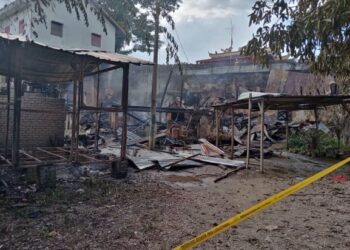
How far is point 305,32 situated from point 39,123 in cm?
885

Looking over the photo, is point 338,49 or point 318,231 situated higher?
point 338,49

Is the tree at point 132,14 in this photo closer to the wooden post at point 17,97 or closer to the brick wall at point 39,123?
the wooden post at point 17,97

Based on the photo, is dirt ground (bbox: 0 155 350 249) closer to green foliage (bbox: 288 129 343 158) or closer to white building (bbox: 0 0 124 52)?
green foliage (bbox: 288 129 343 158)

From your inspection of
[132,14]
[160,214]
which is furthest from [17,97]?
[160,214]

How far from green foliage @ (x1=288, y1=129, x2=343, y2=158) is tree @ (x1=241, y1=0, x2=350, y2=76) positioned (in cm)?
697

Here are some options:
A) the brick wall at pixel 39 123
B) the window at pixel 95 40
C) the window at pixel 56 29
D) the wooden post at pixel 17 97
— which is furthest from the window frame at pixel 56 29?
the wooden post at pixel 17 97

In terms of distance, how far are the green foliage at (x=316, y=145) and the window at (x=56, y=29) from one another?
16224 millimetres

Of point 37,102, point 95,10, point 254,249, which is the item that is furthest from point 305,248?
point 37,102

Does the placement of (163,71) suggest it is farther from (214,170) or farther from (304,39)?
(304,39)

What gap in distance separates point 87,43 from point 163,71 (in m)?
7.50

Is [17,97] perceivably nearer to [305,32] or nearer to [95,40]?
[305,32]

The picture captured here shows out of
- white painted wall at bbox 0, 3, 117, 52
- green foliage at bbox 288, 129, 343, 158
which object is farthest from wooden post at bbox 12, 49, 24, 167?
white painted wall at bbox 0, 3, 117, 52

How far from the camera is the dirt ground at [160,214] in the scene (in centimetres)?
364

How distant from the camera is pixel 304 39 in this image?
4719 mm
